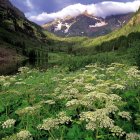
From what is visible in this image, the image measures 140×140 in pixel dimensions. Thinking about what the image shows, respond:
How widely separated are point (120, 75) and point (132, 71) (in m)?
1.53


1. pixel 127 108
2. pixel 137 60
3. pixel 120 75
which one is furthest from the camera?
pixel 137 60

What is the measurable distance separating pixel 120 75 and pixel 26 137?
10.5 meters

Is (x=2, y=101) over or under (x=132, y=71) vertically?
under

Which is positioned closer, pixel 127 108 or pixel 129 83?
pixel 127 108

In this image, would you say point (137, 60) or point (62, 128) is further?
point (137, 60)

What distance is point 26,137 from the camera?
32.9 ft

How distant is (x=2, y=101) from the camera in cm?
1608

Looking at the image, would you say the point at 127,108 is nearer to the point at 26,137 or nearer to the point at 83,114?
the point at 83,114

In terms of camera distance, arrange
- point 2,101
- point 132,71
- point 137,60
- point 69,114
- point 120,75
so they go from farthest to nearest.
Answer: point 137,60, point 120,75, point 132,71, point 2,101, point 69,114

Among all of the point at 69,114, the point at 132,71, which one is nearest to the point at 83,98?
the point at 69,114

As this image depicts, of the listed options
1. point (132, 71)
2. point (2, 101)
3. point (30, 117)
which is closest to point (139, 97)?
point (132, 71)

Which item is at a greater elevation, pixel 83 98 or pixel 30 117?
pixel 83 98

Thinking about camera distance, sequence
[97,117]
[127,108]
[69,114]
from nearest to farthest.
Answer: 1. [97,117]
2. [69,114]
3. [127,108]

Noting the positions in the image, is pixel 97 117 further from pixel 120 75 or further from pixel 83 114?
pixel 120 75
